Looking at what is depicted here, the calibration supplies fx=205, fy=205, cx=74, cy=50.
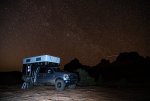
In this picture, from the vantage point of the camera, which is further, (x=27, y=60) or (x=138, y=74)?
(x=138, y=74)

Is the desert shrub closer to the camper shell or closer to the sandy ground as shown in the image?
the camper shell

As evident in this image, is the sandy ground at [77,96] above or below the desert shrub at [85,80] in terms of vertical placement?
below

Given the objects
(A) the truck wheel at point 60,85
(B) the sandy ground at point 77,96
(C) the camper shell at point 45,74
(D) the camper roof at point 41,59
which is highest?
(D) the camper roof at point 41,59

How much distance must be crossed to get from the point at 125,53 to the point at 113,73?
13.6 metres

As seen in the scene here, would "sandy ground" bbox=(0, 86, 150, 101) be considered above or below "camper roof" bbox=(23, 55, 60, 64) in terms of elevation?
below

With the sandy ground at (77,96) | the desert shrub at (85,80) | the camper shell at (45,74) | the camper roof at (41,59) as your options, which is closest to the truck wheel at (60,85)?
the camper shell at (45,74)

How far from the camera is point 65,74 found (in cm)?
1602

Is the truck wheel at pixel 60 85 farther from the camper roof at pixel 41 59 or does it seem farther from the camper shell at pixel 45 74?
the camper roof at pixel 41 59

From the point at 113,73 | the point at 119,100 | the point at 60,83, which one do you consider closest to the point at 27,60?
the point at 60,83

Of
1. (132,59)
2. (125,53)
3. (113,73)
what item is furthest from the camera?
(125,53)

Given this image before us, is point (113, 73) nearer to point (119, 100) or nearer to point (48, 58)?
point (48, 58)

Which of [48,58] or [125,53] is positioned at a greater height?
[125,53]

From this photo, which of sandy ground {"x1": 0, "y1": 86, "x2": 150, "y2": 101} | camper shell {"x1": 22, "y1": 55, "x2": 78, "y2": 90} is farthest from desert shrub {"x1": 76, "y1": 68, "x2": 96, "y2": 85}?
sandy ground {"x1": 0, "y1": 86, "x2": 150, "y2": 101}

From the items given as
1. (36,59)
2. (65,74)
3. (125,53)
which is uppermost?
(125,53)
